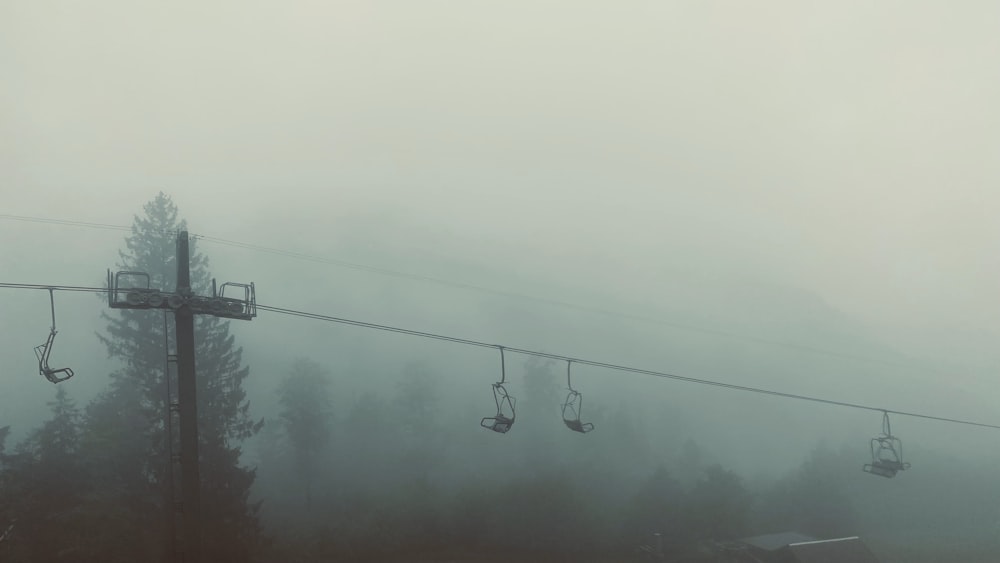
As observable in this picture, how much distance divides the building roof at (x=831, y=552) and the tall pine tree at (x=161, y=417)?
21476 mm

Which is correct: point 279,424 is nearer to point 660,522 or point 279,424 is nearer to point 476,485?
point 476,485

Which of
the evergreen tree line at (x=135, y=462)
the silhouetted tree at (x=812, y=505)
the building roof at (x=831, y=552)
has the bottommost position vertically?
the silhouetted tree at (x=812, y=505)

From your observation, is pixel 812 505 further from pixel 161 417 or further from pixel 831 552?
pixel 161 417

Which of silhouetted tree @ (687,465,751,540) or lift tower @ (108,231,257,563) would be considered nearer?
lift tower @ (108,231,257,563)

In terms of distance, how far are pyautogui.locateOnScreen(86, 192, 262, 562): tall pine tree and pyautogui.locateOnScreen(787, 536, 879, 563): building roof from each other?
846 inches

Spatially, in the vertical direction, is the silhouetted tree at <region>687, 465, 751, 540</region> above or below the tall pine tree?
below

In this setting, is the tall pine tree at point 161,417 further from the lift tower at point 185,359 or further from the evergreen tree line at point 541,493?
the lift tower at point 185,359

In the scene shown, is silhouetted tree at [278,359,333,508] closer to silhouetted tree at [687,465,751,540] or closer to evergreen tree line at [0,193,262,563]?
evergreen tree line at [0,193,262,563]

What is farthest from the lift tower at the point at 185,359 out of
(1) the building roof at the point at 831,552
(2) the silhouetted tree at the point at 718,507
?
(2) the silhouetted tree at the point at 718,507

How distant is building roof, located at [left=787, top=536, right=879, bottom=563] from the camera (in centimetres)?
2691

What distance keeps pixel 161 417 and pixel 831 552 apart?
88.9 ft

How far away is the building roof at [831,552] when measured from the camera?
88.3 ft

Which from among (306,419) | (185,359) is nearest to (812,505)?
(306,419)

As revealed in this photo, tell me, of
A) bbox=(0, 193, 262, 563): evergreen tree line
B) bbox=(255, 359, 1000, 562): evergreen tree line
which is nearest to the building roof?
bbox=(255, 359, 1000, 562): evergreen tree line
